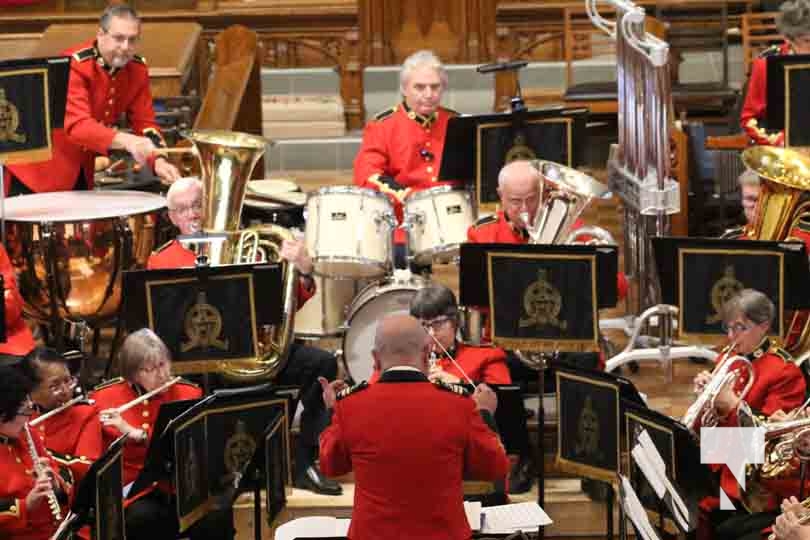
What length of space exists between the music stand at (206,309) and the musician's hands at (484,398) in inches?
40.0

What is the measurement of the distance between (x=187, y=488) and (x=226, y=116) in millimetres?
3593

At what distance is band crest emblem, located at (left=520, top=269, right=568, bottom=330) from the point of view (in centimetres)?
611

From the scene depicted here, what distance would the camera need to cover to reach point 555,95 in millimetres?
10305

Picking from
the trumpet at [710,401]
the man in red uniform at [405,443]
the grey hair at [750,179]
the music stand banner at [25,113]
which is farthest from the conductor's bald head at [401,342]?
the music stand banner at [25,113]

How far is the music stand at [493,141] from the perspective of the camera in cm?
718

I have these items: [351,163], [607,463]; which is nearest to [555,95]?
[351,163]

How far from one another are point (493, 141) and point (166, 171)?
4.22ft

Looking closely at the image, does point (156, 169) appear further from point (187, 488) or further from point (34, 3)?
point (34, 3)

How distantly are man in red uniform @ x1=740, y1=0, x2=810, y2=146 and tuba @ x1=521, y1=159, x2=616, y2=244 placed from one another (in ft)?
3.43

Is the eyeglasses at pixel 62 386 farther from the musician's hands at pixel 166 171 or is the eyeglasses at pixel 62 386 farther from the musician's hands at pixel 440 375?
the musician's hands at pixel 166 171

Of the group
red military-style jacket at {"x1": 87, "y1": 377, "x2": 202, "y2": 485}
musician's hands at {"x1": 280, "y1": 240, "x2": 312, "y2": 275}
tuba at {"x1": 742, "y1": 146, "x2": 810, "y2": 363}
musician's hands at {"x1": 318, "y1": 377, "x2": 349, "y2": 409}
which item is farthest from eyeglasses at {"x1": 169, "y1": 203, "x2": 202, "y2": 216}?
tuba at {"x1": 742, "y1": 146, "x2": 810, "y2": 363}

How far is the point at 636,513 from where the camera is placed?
508 cm

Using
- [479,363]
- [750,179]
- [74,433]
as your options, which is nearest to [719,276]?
[750,179]

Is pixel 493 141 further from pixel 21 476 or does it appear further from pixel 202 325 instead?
pixel 21 476
